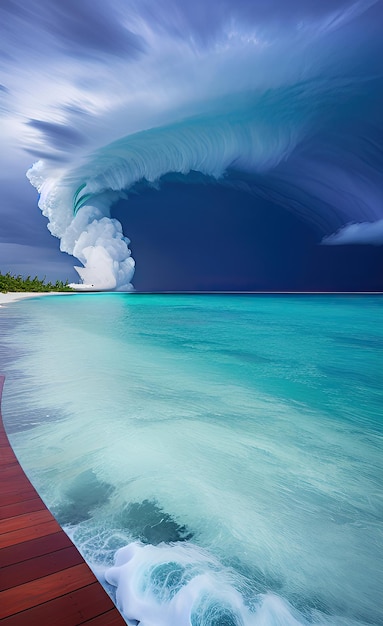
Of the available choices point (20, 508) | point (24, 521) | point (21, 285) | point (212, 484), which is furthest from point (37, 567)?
point (21, 285)

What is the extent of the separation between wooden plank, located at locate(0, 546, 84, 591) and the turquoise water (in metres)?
0.49

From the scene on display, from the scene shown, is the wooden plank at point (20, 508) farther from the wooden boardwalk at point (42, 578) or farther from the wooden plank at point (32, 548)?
the wooden plank at point (32, 548)

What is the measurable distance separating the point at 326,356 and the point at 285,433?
300 inches

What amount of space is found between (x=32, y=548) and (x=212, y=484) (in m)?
2.06

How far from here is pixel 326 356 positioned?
12.1m

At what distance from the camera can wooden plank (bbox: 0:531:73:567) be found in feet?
6.59

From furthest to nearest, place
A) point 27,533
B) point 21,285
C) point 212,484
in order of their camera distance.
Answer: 1. point 21,285
2. point 212,484
3. point 27,533

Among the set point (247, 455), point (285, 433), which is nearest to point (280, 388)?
point (285, 433)

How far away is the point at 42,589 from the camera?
181 centimetres

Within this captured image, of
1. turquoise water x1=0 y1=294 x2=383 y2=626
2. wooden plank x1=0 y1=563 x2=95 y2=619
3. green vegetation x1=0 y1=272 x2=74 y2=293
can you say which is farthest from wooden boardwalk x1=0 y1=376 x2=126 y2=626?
green vegetation x1=0 y1=272 x2=74 y2=293

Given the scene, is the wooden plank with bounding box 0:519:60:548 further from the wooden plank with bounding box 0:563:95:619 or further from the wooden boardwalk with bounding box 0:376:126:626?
the wooden plank with bounding box 0:563:95:619

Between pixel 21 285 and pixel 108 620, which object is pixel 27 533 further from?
pixel 21 285

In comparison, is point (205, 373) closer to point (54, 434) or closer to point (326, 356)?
point (54, 434)

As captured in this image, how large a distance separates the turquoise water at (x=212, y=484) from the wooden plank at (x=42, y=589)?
504mm
